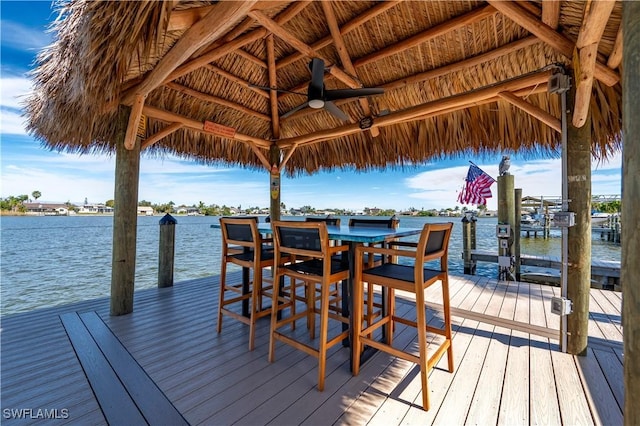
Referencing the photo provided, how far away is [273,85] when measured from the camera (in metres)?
3.93

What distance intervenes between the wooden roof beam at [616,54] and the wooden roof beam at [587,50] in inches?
9.8

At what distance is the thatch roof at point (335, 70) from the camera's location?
184cm

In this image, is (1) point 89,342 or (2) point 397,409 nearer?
(2) point 397,409

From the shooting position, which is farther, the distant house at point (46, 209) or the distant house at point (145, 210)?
the distant house at point (145, 210)

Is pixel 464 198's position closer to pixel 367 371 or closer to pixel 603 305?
pixel 603 305

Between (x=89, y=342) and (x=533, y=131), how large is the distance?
5122 millimetres

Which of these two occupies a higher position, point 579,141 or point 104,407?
point 579,141

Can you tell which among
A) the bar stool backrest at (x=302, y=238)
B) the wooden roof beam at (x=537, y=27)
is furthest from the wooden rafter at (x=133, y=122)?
the wooden roof beam at (x=537, y=27)

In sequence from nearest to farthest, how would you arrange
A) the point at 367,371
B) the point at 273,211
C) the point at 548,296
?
1. the point at 367,371
2. the point at 548,296
3. the point at 273,211

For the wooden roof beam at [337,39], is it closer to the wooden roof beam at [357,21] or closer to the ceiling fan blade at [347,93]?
the wooden roof beam at [357,21]

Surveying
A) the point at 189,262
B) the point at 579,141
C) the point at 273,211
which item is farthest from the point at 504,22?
the point at 189,262

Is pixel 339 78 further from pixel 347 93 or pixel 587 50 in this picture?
pixel 587 50

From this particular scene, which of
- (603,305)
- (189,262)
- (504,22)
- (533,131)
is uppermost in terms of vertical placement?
(504,22)

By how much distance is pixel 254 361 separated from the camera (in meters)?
1.84
